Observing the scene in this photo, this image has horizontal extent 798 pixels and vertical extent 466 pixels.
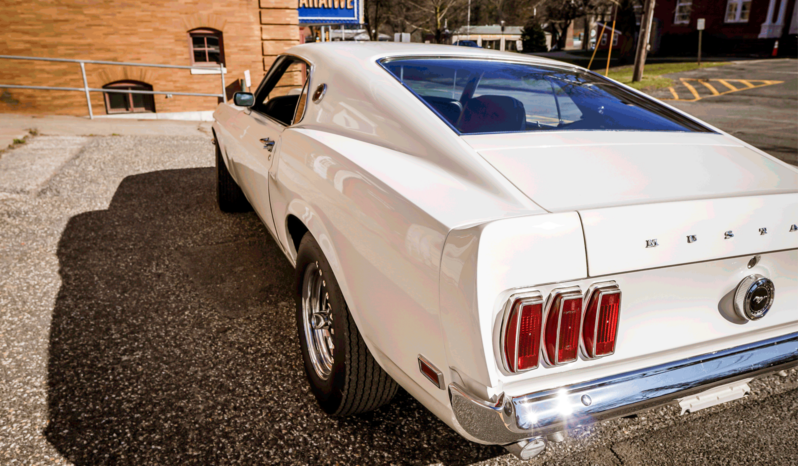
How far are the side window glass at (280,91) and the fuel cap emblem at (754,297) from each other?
2.73 meters

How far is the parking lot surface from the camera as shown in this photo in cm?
223

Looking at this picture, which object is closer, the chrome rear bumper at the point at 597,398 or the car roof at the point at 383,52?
the chrome rear bumper at the point at 597,398

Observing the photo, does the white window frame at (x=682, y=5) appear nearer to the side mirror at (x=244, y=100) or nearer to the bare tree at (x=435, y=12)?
the bare tree at (x=435, y=12)

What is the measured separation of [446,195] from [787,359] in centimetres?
130

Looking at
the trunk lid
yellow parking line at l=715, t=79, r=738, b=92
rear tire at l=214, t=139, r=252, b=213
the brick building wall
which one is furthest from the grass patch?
the trunk lid

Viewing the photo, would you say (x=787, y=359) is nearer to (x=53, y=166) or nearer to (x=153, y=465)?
(x=153, y=465)

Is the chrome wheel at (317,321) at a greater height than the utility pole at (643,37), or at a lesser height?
lesser

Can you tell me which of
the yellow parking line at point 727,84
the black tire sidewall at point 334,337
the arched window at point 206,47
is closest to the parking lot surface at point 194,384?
the black tire sidewall at point 334,337

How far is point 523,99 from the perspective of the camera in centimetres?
264

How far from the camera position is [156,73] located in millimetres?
12984

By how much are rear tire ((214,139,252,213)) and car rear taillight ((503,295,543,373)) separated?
3.80 m

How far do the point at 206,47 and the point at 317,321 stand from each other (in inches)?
503

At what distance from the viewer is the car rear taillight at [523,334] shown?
1.46 metres

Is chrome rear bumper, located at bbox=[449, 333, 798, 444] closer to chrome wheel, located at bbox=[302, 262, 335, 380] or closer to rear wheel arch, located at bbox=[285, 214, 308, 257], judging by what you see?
chrome wheel, located at bbox=[302, 262, 335, 380]
